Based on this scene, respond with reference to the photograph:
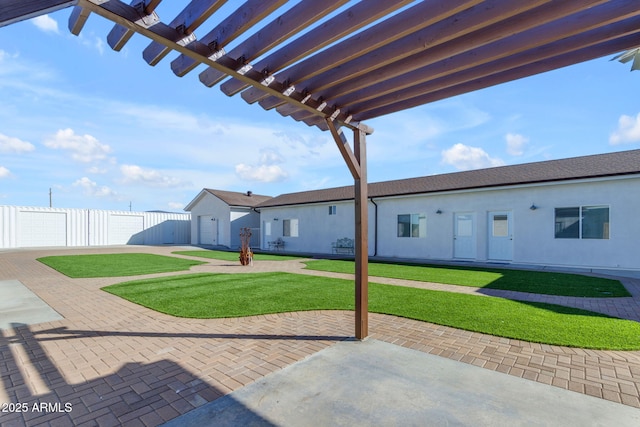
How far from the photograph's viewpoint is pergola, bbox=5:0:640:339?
210 cm

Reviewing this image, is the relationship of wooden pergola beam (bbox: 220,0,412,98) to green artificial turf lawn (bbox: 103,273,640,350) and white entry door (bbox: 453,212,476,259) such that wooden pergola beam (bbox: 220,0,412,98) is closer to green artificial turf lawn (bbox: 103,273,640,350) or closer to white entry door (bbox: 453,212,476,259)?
green artificial turf lawn (bbox: 103,273,640,350)

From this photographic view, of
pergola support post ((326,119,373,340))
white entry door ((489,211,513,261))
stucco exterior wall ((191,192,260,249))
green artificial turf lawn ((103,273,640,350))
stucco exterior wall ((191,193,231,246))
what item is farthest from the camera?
stucco exterior wall ((191,193,231,246))

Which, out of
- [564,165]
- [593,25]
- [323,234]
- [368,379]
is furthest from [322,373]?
[323,234]

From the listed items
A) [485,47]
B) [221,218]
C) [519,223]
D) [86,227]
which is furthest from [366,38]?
[86,227]

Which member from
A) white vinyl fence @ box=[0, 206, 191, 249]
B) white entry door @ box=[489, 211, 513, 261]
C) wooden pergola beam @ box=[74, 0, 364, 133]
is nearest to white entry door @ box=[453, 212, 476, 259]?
white entry door @ box=[489, 211, 513, 261]

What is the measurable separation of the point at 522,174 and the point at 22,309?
1620 centimetres

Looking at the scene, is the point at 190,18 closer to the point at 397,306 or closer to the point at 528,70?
the point at 528,70

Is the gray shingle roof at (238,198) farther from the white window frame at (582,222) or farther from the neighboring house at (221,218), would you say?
the white window frame at (582,222)

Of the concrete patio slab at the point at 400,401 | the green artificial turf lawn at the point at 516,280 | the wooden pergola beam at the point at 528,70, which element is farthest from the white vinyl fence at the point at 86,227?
the wooden pergola beam at the point at 528,70

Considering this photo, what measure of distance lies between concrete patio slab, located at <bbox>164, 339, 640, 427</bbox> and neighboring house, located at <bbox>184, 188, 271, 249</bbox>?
21.2m

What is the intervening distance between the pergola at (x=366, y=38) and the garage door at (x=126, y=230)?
28723mm

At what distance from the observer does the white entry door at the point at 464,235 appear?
13867 mm

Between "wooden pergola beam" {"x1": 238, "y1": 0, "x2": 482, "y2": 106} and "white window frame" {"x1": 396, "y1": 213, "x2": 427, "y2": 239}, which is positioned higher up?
"wooden pergola beam" {"x1": 238, "y1": 0, "x2": 482, "y2": 106}

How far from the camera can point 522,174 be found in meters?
13.4
